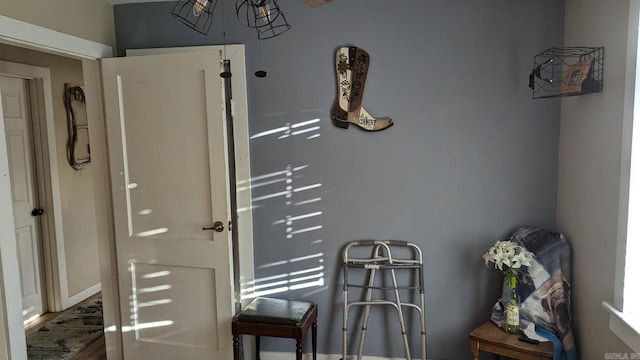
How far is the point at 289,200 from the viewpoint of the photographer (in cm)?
270

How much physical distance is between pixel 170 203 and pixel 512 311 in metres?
2.03

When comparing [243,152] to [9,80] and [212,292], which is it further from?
[9,80]

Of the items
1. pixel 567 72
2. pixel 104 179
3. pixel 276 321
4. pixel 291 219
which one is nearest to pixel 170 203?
pixel 104 179

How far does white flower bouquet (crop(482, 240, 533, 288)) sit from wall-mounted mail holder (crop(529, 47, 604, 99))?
82 cm

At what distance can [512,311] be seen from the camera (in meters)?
2.27

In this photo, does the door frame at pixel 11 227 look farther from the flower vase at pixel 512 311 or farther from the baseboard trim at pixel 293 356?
the flower vase at pixel 512 311

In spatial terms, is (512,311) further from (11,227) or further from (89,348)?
(89,348)

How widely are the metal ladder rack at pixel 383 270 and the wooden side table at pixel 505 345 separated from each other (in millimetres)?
349

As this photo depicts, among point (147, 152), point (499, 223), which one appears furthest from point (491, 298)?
point (147, 152)

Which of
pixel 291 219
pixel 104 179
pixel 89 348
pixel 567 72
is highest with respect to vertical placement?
pixel 567 72

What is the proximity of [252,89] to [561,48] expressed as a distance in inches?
68.4

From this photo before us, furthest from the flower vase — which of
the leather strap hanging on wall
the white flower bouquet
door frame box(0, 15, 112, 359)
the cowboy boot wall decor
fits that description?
→ the leather strap hanging on wall

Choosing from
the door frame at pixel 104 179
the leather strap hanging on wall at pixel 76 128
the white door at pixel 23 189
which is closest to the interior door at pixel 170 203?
the door frame at pixel 104 179

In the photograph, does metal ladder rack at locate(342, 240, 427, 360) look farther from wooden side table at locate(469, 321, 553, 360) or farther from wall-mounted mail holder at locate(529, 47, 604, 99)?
wall-mounted mail holder at locate(529, 47, 604, 99)
